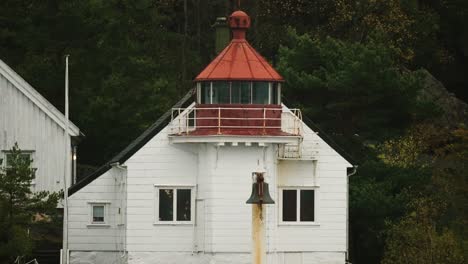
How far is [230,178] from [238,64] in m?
3.72

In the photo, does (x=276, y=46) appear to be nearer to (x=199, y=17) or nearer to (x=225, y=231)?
(x=199, y=17)

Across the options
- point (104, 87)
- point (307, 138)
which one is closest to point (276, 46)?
point (104, 87)

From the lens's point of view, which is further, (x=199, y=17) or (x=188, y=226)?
(x=199, y=17)

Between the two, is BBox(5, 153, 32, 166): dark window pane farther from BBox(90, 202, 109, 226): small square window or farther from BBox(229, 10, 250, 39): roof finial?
BBox(229, 10, 250, 39): roof finial

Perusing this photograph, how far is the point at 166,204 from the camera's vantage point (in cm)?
6469

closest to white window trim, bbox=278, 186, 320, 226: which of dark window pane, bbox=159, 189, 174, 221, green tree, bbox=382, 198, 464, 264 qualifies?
green tree, bbox=382, 198, 464, 264

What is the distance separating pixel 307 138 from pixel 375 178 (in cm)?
803

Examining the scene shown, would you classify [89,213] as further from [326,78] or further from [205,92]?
[326,78]

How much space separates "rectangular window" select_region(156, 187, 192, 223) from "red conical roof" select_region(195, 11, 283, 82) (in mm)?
3615

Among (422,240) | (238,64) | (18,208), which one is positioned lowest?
(422,240)

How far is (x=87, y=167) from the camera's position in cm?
7788

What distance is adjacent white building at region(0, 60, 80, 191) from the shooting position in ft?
233

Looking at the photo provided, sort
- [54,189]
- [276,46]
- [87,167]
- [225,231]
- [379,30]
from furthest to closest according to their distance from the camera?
[276,46]
[379,30]
[87,167]
[54,189]
[225,231]

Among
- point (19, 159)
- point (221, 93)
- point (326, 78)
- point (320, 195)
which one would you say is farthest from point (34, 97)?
point (326, 78)
